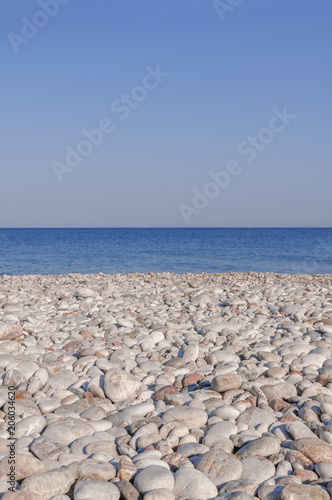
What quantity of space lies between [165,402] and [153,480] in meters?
1.09

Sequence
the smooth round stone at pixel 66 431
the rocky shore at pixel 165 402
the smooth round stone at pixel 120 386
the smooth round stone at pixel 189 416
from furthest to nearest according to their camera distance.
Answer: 1. the smooth round stone at pixel 120 386
2. the smooth round stone at pixel 189 416
3. the smooth round stone at pixel 66 431
4. the rocky shore at pixel 165 402

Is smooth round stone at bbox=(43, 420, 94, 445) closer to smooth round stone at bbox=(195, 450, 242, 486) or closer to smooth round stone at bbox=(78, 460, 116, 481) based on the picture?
smooth round stone at bbox=(78, 460, 116, 481)

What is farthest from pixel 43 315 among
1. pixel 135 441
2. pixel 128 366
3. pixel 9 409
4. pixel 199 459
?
pixel 199 459

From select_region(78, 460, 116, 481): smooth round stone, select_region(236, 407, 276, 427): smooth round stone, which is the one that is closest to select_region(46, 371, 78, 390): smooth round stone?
select_region(78, 460, 116, 481): smooth round stone

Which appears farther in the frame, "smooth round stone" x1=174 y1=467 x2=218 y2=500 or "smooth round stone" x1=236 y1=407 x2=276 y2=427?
"smooth round stone" x1=236 y1=407 x2=276 y2=427

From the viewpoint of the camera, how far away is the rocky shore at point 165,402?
217 cm

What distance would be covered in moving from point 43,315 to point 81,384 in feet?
7.45

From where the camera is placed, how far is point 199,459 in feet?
7.71

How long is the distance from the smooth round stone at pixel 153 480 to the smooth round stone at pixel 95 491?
0.12 meters

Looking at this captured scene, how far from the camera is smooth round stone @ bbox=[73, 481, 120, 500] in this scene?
203 cm

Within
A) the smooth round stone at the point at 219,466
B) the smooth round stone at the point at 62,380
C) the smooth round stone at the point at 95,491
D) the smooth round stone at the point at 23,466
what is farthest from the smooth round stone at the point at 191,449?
the smooth round stone at the point at 62,380

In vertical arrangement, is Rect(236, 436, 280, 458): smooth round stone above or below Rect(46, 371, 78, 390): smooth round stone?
below

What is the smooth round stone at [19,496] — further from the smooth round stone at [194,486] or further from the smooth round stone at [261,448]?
the smooth round stone at [261,448]

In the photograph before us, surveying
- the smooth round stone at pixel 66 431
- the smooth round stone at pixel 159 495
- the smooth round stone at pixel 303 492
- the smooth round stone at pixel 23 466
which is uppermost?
the smooth round stone at pixel 66 431
